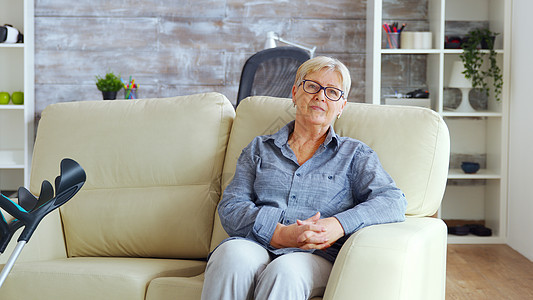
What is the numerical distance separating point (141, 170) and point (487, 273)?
1.96 metres

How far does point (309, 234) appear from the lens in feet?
5.51

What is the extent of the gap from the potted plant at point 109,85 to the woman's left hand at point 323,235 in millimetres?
2607

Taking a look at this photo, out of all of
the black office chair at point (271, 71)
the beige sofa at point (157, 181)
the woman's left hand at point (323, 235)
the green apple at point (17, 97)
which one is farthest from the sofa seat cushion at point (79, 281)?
the green apple at point (17, 97)

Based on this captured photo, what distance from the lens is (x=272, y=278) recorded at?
154 cm

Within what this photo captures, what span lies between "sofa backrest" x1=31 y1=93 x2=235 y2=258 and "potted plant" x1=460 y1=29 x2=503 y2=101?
2.10 meters

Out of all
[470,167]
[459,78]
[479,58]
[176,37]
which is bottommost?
[470,167]

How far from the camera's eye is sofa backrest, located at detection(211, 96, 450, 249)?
200 cm

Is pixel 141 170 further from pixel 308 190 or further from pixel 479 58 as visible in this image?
pixel 479 58

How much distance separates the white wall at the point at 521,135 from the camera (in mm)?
3547

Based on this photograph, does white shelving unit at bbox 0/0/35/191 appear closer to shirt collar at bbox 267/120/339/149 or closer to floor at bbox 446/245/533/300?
shirt collar at bbox 267/120/339/149

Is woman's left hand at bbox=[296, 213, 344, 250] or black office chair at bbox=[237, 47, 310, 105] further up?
black office chair at bbox=[237, 47, 310, 105]

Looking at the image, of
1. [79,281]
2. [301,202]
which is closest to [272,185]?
[301,202]

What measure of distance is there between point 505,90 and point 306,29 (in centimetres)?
140

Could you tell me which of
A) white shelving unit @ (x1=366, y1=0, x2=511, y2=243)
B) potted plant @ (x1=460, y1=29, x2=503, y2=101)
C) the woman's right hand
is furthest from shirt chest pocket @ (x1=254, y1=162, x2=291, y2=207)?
potted plant @ (x1=460, y1=29, x2=503, y2=101)
